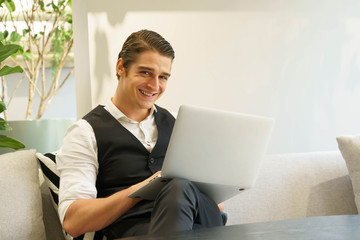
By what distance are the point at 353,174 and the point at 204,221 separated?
989 millimetres

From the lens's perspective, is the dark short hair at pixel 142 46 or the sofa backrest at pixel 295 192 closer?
the dark short hair at pixel 142 46

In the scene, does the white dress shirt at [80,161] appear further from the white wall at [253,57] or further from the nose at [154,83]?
the white wall at [253,57]

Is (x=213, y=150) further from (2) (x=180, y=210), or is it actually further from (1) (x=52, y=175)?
(1) (x=52, y=175)

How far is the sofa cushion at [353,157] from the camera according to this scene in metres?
2.11

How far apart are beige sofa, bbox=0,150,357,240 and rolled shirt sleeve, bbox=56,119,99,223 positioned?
20 centimetres

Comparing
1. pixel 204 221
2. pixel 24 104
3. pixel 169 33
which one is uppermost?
pixel 169 33

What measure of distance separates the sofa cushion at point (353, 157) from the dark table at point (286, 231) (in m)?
1.03

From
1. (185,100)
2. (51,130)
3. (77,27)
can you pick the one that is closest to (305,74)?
(185,100)

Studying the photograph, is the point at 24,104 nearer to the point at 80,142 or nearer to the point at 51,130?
the point at 51,130

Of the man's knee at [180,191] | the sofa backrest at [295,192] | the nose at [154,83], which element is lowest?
the sofa backrest at [295,192]

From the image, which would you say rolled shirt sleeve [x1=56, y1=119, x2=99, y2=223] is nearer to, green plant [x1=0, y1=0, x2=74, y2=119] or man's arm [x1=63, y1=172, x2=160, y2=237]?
man's arm [x1=63, y1=172, x2=160, y2=237]

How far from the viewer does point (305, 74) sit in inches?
103

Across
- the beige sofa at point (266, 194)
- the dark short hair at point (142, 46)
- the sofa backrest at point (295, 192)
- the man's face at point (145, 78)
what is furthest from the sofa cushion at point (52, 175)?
the sofa backrest at point (295, 192)

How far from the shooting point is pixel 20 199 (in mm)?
1758
